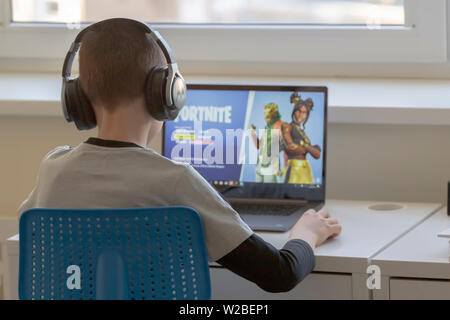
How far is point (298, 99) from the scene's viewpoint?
1.83 meters

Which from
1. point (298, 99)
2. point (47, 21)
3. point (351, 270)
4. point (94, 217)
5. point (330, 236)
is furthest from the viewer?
point (47, 21)

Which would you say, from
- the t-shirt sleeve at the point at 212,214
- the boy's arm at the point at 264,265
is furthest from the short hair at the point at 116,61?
the boy's arm at the point at 264,265

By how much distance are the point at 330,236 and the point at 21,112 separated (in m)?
0.99

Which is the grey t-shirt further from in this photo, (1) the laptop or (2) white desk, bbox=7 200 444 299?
(1) the laptop

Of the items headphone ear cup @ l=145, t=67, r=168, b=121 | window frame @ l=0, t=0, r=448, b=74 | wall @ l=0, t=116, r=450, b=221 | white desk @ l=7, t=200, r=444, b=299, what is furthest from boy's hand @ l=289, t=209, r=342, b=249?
window frame @ l=0, t=0, r=448, b=74

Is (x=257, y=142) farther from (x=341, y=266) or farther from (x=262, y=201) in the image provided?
(x=341, y=266)

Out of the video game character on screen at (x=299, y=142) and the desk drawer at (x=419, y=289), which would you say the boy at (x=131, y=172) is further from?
the video game character on screen at (x=299, y=142)

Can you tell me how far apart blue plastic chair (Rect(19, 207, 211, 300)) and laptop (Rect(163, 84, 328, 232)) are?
0.58 metres

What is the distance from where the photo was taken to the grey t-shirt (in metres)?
1.24

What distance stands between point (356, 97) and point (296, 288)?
2.34ft

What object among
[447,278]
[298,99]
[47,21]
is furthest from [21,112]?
[447,278]

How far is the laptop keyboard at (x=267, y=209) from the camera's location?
1.77 meters

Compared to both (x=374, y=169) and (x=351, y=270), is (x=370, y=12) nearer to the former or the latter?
(x=374, y=169)
